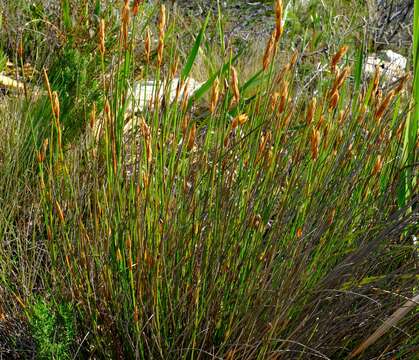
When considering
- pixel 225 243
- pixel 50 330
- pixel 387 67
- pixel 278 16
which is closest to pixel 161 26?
pixel 278 16

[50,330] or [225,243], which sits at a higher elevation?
[225,243]

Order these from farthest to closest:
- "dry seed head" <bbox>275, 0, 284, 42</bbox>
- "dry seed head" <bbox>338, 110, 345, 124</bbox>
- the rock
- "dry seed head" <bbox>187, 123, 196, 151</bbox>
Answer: the rock < "dry seed head" <bbox>338, 110, 345, 124</bbox> < "dry seed head" <bbox>187, 123, 196, 151</bbox> < "dry seed head" <bbox>275, 0, 284, 42</bbox>

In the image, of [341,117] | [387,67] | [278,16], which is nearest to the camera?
[278,16]

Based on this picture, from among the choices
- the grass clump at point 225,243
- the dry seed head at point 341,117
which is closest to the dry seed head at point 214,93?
the grass clump at point 225,243

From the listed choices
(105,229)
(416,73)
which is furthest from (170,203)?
(416,73)

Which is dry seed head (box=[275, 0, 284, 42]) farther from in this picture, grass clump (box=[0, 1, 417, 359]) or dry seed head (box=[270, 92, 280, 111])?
dry seed head (box=[270, 92, 280, 111])

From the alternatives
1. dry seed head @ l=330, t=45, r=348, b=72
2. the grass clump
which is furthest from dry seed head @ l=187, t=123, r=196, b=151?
dry seed head @ l=330, t=45, r=348, b=72

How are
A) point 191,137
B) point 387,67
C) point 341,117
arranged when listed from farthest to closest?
point 387,67 → point 341,117 → point 191,137

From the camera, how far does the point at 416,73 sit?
1.66 metres

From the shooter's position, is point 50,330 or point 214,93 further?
point 50,330

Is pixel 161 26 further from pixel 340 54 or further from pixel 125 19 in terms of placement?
pixel 340 54

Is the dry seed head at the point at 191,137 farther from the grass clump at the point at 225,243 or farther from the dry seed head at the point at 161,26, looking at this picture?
the dry seed head at the point at 161,26

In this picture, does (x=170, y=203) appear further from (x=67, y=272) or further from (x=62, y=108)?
(x=62, y=108)

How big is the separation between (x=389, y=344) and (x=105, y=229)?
2.14 ft
